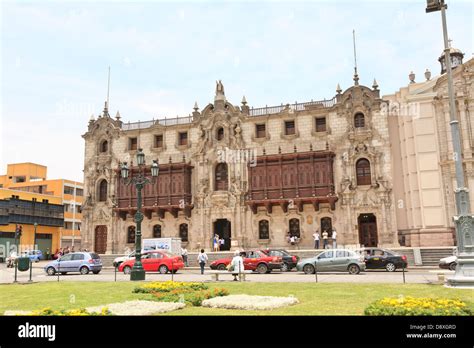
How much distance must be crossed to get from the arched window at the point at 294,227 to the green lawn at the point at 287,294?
2124cm

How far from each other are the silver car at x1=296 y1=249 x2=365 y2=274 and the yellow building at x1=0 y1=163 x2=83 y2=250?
45.8 metres

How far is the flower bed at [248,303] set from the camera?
420 inches

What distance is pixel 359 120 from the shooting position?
3688 centimetres

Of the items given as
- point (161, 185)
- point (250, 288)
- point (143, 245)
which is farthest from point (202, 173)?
point (250, 288)

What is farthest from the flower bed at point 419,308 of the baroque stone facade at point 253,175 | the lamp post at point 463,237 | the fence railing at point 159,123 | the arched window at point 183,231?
the fence railing at point 159,123

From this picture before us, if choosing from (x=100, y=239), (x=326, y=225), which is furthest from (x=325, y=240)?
(x=100, y=239)

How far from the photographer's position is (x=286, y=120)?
127 ft
